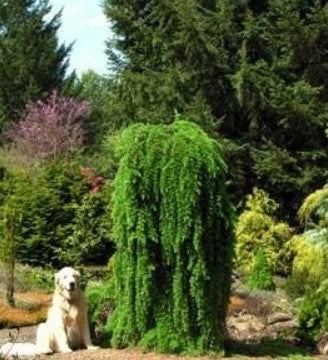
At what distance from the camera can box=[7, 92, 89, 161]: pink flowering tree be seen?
32312 mm

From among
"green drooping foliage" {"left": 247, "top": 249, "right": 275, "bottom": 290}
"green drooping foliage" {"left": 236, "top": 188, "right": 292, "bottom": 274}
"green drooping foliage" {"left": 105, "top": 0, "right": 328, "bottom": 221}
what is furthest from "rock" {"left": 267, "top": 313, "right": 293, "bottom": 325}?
"green drooping foliage" {"left": 105, "top": 0, "right": 328, "bottom": 221}

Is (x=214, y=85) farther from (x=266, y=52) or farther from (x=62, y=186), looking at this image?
(x=62, y=186)

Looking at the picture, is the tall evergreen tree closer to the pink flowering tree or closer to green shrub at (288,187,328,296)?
the pink flowering tree

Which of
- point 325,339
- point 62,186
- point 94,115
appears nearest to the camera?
point 325,339

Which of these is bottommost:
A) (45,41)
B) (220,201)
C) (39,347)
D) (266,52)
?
(39,347)

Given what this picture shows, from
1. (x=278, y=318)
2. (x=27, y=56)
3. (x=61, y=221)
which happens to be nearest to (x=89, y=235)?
(x=61, y=221)

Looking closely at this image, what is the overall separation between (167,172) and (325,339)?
3134 mm

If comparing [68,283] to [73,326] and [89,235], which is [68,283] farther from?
[89,235]

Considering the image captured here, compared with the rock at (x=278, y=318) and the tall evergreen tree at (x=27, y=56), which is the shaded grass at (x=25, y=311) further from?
the tall evergreen tree at (x=27, y=56)

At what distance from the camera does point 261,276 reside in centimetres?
1736

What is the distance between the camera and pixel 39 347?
32.8ft

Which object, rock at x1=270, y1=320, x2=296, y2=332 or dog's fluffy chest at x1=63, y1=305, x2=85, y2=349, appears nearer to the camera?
dog's fluffy chest at x1=63, y1=305, x2=85, y2=349

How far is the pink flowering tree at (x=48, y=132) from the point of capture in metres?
32.3

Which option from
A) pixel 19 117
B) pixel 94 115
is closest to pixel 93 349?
pixel 19 117
